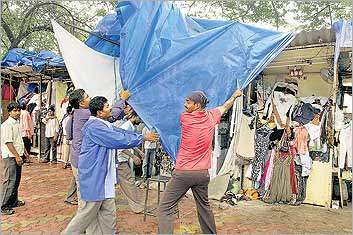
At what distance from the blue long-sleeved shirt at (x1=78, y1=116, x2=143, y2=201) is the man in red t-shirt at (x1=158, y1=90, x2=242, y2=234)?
0.55m

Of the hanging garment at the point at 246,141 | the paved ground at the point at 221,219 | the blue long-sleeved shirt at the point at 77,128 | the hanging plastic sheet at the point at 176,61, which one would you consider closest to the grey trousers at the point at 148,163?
the paved ground at the point at 221,219

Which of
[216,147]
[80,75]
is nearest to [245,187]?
[216,147]

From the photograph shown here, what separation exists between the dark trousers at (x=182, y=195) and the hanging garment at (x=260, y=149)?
2.49 metres

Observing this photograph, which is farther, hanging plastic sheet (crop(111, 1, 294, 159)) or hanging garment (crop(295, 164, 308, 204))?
hanging garment (crop(295, 164, 308, 204))

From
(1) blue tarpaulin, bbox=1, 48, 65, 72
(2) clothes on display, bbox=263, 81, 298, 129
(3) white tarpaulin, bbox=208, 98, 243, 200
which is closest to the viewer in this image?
(3) white tarpaulin, bbox=208, 98, 243, 200

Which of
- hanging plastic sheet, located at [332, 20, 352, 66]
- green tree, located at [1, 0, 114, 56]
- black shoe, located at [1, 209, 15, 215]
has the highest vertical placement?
green tree, located at [1, 0, 114, 56]

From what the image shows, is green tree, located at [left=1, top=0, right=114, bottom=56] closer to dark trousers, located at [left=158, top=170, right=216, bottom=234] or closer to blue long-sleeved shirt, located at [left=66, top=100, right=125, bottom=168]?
blue long-sleeved shirt, located at [left=66, top=100, right=125, bottom=168]

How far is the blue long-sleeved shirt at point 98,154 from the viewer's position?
3727 millimetres

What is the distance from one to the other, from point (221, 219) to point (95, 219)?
1973mm

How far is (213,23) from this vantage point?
5.48m

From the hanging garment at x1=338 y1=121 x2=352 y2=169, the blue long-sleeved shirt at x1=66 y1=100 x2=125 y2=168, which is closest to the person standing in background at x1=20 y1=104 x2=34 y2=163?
the blue long-sleeved shirt at x1=66 y1=100 x2=125 y2=168

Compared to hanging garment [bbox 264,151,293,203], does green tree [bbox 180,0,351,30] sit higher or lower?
higher

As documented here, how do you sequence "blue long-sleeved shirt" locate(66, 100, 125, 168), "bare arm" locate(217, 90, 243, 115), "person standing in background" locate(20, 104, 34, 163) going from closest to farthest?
"bare arm" locate(217, 90, 243, 115)
"blue long-sleeved shirt" locate(66, 100, 125, 168)
"person standing in background" locate(20, 104, 34, 163)

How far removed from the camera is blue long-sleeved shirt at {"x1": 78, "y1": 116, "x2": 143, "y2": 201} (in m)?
3.73
